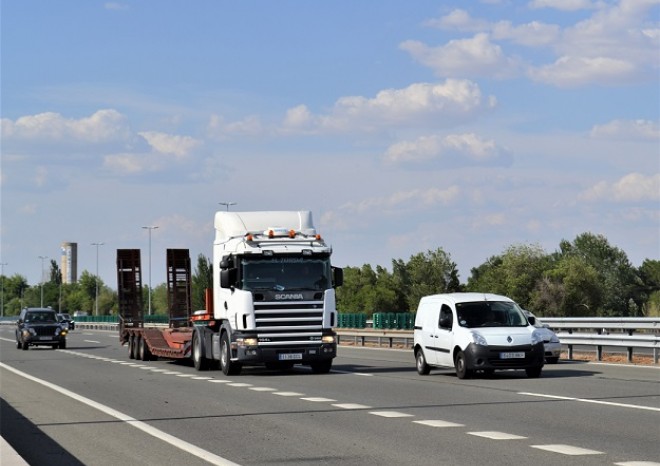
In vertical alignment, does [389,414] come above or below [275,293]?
below

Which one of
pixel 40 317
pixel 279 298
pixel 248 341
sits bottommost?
pixel 248 341

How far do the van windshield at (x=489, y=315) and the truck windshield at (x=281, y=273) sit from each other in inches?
143

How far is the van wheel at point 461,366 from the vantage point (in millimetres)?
25047

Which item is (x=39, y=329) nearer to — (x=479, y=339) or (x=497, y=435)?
(x=479, y=339)

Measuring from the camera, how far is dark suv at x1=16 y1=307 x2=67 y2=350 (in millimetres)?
53125

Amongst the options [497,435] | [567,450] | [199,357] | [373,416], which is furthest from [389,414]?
[199,357]

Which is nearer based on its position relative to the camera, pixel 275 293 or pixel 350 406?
pixel 350 406

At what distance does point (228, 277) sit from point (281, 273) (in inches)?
46.2

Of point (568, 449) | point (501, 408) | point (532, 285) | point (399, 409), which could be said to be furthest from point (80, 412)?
point (532, 285)

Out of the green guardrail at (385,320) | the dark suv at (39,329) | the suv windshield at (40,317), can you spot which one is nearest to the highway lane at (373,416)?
the dark suv at (39,329)

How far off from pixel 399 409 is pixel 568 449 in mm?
5662

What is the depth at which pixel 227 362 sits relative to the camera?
93.4 ft

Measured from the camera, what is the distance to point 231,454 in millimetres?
12680

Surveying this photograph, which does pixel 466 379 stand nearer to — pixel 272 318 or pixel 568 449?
pixel 272 318
